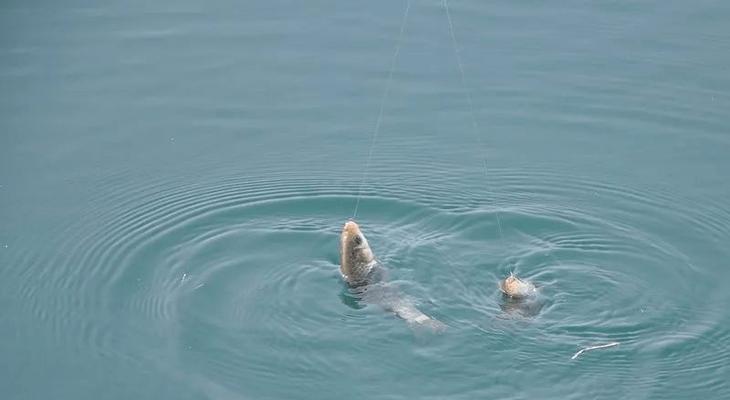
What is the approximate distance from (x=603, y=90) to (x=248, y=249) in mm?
4782

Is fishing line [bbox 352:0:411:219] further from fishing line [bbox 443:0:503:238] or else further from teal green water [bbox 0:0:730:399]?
fishing line [bbox 443:0:503:238]

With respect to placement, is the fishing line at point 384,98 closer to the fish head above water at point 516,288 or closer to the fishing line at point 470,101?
the fishing line at point 470,101

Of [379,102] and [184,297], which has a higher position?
[379,102]

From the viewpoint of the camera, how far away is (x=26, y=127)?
1361 cm

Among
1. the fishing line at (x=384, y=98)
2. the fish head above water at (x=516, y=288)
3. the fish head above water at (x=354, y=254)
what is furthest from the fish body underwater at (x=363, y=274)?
the fishing line at (x=384, y=98)

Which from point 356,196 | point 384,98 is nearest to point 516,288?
point 356,196

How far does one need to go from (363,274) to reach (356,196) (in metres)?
1.44

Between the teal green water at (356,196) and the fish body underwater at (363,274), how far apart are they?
0.37ft

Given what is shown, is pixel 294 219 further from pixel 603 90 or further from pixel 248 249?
pixel 603 90

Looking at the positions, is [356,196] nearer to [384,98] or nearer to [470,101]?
[384,98]

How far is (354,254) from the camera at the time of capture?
1078 centimetres

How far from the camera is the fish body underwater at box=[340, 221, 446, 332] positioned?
10.7 metres

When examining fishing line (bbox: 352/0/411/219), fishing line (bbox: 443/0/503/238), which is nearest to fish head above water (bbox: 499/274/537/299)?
fishing line (bbox: 443/0/503/238)

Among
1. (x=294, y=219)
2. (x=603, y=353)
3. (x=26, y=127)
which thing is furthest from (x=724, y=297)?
(x=26, y=127)
